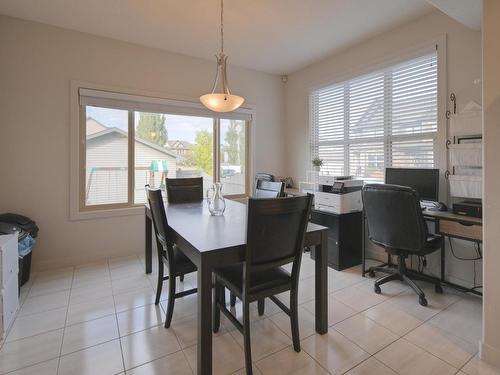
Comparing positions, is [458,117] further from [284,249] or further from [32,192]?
[32,192]

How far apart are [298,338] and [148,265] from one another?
1.86 metres

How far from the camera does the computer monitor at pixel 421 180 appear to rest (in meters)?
2.54

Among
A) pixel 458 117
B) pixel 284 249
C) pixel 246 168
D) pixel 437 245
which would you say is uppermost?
pixel 458 117

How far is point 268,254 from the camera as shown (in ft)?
5.05

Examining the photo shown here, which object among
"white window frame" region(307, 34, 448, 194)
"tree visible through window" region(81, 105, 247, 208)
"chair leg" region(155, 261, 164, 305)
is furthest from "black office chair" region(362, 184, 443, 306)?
"tree visible through window" region(81, 105, 247, 208)

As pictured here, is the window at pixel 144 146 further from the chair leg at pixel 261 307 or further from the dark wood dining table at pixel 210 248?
the chair leg at pixel 261 307

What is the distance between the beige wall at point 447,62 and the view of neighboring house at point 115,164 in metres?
2.29

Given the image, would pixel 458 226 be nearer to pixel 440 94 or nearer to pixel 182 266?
pixel 440 94

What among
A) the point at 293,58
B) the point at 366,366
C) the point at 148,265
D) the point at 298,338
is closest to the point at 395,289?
the point at 366,366

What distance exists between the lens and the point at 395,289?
253cm

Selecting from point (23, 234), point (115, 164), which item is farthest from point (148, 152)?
point (23, 234)

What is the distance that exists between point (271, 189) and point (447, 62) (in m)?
2.13

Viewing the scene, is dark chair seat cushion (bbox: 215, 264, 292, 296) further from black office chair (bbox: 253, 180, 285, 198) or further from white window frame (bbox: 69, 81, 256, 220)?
white window frame (bbox: 69, 81, 256, 220)

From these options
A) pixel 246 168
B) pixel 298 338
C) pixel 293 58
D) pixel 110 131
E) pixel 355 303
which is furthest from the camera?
pixel 246 168
